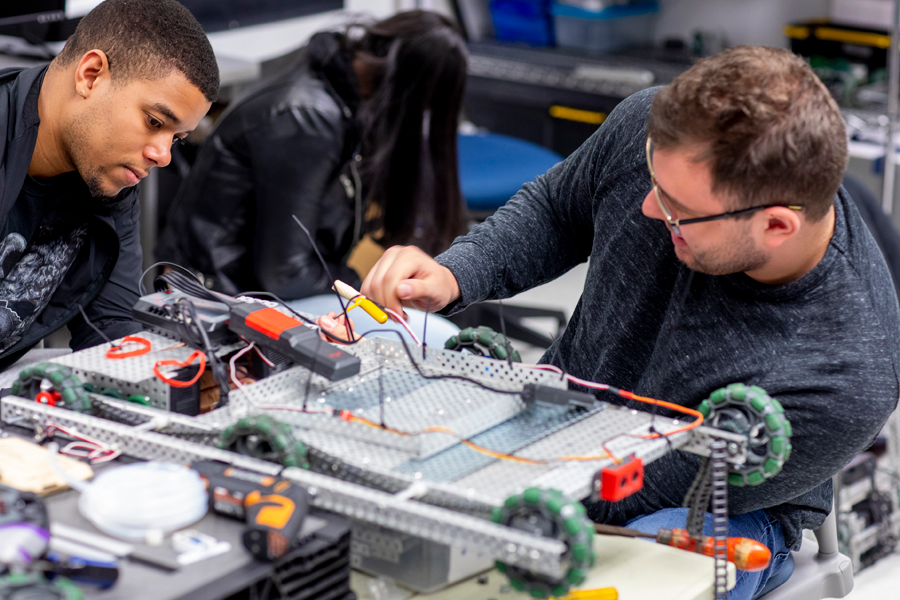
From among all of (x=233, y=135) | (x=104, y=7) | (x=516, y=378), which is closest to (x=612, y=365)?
(x=516, y=378)

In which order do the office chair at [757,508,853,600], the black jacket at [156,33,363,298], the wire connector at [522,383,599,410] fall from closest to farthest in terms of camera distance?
1. the wire connector at [522,383,599,410]
2. the office chair at [757,508,853,600]
3. the black jacket at [156,33,363,298]

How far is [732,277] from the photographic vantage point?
1285 mm

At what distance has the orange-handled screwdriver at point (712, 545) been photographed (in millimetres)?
1053

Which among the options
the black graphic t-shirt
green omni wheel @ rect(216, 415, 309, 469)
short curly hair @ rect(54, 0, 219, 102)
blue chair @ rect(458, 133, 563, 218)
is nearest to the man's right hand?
green omni wheel @ rect(216, 415, 309, 469)

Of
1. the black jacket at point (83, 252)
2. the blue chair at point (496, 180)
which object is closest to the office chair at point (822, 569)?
the black jacket at point (83, 252)

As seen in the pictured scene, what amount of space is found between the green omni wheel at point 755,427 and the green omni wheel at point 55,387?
2.24 ft

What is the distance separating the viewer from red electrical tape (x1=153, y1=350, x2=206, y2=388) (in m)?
1.09

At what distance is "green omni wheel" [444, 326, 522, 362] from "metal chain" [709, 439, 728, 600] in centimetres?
28

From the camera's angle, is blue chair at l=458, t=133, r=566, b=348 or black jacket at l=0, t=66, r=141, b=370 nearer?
black jacket at l=0, t=66, r=141, b=370

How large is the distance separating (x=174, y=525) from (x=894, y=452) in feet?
6.74

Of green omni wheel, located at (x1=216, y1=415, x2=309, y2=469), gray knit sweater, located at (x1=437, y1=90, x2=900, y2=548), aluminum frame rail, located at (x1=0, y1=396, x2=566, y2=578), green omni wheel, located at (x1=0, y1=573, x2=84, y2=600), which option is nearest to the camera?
green omni wheel, located at (x1=0, y1=573, x2=84, y2=600)

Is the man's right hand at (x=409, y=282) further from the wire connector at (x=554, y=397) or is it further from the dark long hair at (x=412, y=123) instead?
the dark long hair at (x=412, y=123)

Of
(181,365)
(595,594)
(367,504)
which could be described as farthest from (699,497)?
(181,365)

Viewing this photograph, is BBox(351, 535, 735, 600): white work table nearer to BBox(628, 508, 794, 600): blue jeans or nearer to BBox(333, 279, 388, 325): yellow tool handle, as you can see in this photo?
BBox(628, 508, 794, 600): blue jeans
